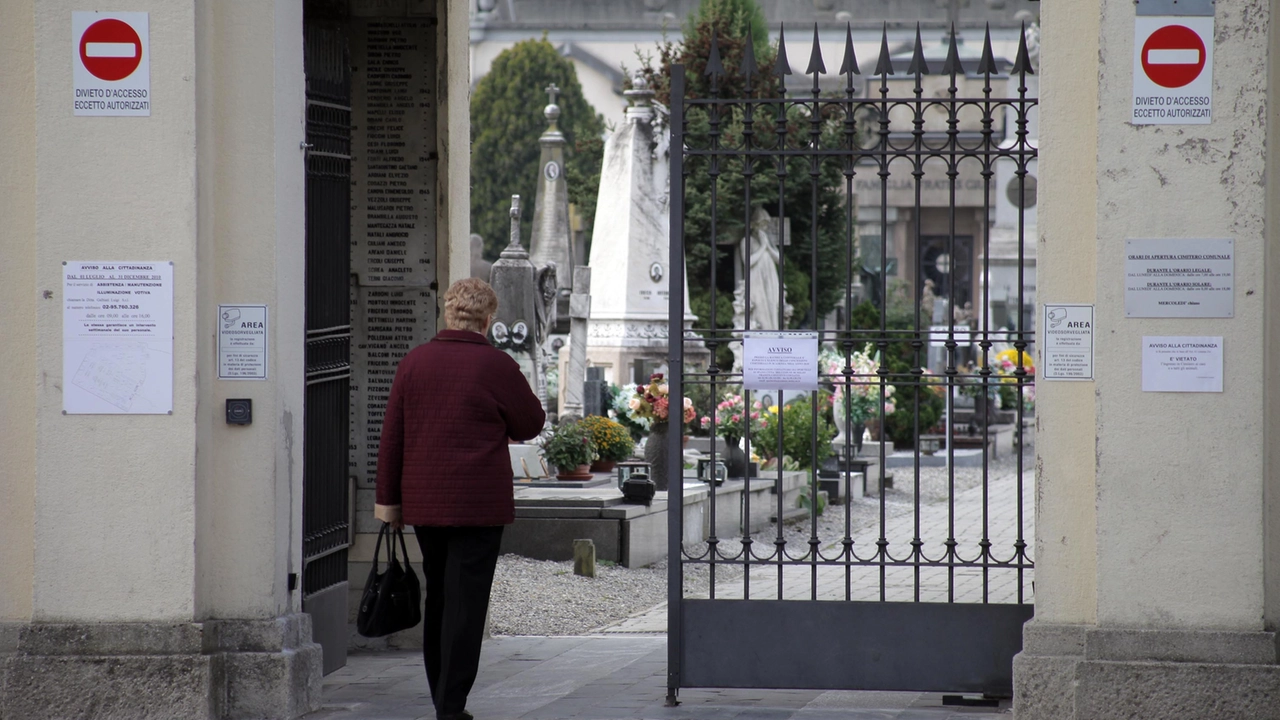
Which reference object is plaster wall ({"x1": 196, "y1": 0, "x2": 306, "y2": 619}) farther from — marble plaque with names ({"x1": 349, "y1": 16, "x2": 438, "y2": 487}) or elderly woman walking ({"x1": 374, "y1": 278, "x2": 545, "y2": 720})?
marble plaque with names ({"x1": 349, "y1": 16, "x2": 438, "y2": 487})

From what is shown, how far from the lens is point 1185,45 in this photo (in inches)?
212

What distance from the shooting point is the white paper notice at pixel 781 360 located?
6.10 metres

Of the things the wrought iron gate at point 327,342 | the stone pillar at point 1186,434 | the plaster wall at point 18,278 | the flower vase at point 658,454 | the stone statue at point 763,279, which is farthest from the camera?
the stone statue at point 763,279

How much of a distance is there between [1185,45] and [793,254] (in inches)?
1107

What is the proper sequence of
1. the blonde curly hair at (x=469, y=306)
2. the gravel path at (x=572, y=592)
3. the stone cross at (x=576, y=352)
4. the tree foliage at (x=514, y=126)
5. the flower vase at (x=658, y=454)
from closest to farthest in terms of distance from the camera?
1. the blonde curly hair at (x=469, y=306)
2. the gravel path at (x=572, y=592)
3. the flower vase at (x=658, y=454)
4. the stone cross at (x=576, y=352)
5. the tree foliage at (x=514, y=126)

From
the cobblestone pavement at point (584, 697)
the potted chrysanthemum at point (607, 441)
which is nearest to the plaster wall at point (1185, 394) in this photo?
the cobblestone pavement at point (584, 697)

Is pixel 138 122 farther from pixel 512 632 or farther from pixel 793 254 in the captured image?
pixel 793 254

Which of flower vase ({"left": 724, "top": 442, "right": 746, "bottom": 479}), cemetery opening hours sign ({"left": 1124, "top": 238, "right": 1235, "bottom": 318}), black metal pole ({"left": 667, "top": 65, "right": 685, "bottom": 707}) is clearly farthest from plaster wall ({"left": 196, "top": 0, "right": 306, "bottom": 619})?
flower vase ({"left": 724, "top": 442, "right": 746, "bottom": 479})

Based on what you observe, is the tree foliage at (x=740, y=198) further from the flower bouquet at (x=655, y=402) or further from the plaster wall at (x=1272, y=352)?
the plaster wall at (x=1272, y=352)

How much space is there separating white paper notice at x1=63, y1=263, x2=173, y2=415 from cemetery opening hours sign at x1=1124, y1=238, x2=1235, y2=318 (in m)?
3.76

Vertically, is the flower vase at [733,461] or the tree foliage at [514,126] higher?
the tree foliage at [514,126]

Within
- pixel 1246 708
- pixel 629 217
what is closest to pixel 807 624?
pixel 1246 708

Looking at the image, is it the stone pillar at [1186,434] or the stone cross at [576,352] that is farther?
the stone cross at [576,352]

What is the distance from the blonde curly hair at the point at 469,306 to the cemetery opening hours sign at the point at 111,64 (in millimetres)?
1429
